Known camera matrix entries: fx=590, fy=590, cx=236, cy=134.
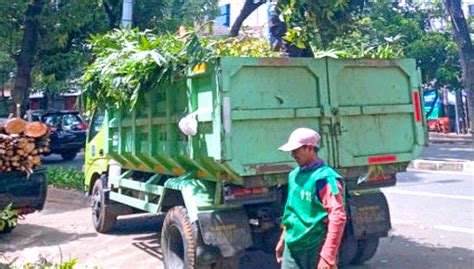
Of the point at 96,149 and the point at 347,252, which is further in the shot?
the point at 96,149

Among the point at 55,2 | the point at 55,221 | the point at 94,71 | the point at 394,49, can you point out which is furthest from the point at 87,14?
the point at 394,49

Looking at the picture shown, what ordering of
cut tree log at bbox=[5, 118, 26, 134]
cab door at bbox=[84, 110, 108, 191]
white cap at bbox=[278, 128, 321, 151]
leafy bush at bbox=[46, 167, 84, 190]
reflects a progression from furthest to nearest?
leafy bush at bbox=[46, 167, 84, 190] → cut tree log at bbox=[5, 118, 26, 134] → cab door at bbox=[84, 110, 108, 191] → white cap at bbox=[278, 128, 321, 151]

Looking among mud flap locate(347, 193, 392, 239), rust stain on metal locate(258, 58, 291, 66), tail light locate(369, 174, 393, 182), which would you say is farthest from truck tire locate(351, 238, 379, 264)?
rust stain on metal locate(258, 58, 291, 66)

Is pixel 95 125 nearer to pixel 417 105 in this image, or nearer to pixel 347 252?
pixel 347 252

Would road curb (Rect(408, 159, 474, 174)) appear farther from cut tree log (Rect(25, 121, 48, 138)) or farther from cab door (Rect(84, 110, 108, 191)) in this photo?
cut tree log (Rect(25, 121, 48, 138))

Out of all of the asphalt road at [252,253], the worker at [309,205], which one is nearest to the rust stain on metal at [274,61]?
the worker at [309,205]

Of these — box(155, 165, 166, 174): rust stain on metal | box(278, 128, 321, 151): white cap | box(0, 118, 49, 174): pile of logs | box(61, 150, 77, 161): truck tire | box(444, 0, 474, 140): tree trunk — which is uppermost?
box(444, 0, 474, 140): tree trunk

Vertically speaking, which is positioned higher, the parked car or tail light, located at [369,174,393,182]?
the parked car

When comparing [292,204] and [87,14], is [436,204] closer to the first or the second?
[292,204]

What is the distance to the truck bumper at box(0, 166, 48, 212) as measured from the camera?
805 centimetres

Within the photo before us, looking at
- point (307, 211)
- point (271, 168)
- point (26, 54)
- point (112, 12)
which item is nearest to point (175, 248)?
point (271, 168)

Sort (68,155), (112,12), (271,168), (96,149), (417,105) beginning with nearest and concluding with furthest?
(271,168) → (417,105) → (96,149) → (112,12) → (68,155)

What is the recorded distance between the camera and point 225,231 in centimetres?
535

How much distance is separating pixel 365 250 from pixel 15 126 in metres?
5.08
